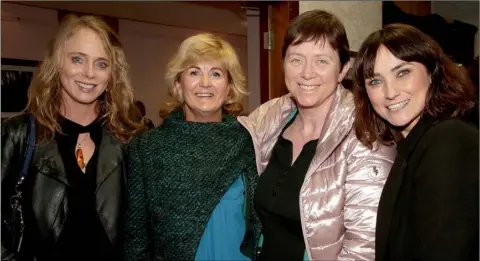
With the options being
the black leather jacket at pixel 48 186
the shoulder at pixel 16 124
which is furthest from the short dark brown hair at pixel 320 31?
the shoulder at pixel 16 124

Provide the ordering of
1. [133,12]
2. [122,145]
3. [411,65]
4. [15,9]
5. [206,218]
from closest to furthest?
[411,65] < [206,218] < [122,145] < [15,9] < [133,12]

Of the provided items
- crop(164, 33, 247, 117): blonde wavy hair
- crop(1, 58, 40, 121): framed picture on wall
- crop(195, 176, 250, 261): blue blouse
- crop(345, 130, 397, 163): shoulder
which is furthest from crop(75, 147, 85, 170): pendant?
crop(1, 58, 40, 121): framed picture on wall

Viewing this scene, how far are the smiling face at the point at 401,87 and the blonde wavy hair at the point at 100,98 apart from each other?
1.08m

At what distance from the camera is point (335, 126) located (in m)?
1.56

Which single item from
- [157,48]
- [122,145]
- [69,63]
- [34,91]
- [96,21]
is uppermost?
[157,48]

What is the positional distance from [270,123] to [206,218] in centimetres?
46

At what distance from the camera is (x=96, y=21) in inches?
71.7

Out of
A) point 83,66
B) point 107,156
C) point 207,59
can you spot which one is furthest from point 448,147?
point 83,66

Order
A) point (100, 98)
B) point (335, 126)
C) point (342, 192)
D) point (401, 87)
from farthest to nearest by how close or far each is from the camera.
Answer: point (100, 98)
point (335, 126)
point (342, 192)
point (401, 87)

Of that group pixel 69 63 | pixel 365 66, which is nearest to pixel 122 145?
pixel 69 63

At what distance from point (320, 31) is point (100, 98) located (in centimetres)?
99

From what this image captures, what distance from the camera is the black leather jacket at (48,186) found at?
5.25ft

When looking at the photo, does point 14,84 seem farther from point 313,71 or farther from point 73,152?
point 313,71

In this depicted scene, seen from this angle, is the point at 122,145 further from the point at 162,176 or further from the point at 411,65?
the point at 411,65
